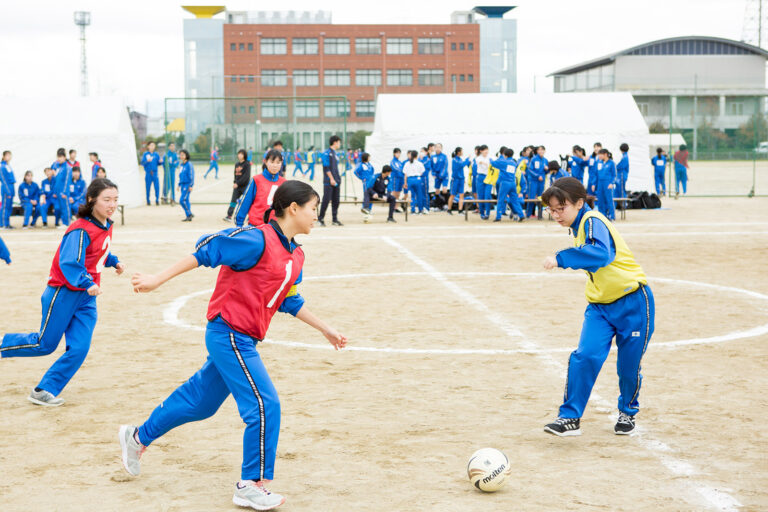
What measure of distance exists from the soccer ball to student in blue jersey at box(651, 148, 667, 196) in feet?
91.4

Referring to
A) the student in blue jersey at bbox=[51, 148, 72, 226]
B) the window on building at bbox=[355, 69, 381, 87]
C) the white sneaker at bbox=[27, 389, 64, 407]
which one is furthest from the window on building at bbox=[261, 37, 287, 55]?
the white sneaker at bbox=[27, 389, 64, 407]

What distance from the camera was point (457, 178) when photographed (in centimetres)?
2586

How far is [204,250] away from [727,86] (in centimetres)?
8432

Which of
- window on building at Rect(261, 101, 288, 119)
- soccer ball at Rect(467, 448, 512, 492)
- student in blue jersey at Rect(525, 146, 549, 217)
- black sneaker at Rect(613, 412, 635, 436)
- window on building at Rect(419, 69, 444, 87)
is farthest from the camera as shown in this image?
window on building at Rect(419, 69, 444, 87)

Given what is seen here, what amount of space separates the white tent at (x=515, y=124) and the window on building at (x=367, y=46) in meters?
64.5

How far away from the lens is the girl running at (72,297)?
6363 millimetres

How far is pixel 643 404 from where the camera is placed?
6625mm

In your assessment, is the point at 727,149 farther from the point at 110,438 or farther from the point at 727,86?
the point at 727,86

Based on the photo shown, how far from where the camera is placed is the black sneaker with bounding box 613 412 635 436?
19.1ft

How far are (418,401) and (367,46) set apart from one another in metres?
89.5

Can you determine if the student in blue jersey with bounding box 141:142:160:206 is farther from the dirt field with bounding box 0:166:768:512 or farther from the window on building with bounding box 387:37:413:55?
the window on building with bounding box 387:37:413:55

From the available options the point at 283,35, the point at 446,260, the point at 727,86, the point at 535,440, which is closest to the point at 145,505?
the point at 535,440

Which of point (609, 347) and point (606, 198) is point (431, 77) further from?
point (609, 347)

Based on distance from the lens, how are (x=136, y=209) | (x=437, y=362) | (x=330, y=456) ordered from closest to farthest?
(x=330, y=456) < (x=437, y=362) < (x=136, y=209)
